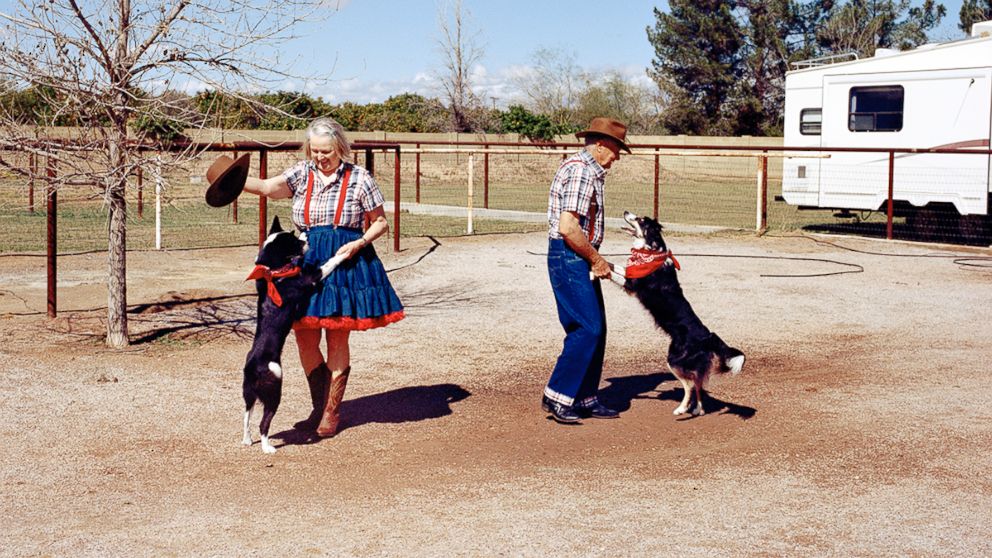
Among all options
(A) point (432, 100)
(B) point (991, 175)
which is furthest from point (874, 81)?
(A) point (432, 100)

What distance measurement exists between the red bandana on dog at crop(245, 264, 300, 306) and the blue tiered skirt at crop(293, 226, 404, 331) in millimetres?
118

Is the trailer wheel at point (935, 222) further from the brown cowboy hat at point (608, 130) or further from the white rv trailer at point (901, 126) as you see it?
the brown cowboy hat at point (608, 130)

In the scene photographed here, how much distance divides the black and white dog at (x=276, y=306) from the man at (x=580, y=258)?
4.29ft

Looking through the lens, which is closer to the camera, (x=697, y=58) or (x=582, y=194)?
(x=582, y=194)

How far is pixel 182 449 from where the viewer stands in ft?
19.8

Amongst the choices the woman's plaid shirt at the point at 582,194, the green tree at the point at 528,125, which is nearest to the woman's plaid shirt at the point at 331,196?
the woman's plaid shirt at the point at 582,194

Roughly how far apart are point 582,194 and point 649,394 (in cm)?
176

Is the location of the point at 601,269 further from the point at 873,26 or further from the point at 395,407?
the point at 873,26

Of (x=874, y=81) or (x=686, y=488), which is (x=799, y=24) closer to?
(x=874, y=81)

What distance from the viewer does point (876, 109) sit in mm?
18328

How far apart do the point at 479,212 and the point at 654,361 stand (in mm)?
13866

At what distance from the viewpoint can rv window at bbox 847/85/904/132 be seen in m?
18.1

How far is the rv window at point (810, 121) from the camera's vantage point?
63.7ft

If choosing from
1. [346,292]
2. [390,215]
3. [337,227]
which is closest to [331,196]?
[337,227]
